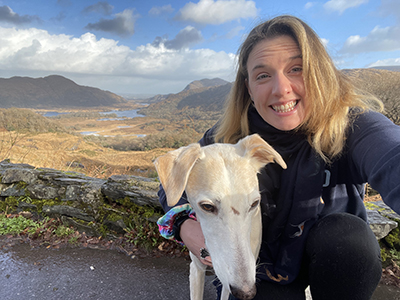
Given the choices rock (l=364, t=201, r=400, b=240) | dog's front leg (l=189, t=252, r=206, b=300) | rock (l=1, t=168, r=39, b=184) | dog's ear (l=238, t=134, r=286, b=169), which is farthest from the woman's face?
rock (l=1, t=168, r=39, b=184)

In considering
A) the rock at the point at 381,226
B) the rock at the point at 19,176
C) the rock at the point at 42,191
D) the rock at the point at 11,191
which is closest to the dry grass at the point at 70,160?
the rock at the point at 19,176

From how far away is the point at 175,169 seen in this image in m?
1.39

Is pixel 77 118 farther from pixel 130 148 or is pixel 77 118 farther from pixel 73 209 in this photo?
pixel 73 209

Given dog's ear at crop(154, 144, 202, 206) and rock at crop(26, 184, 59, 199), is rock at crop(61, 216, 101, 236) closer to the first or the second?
rock at crop(26, 184, 59, 199)

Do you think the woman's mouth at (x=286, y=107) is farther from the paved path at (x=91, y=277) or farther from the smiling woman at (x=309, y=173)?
the paved path at (x=91, y=277)

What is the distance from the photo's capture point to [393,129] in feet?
4.40

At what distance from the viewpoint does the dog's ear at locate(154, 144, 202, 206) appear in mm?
1337

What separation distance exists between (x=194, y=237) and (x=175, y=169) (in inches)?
26.9

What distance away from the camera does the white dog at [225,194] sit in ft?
3.86

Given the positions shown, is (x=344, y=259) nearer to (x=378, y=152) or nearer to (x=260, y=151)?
(x=378, y=152)

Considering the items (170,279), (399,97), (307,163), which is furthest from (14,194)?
(399,97)

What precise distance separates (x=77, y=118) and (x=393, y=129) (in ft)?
227

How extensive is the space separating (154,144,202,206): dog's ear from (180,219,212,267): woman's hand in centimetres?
57

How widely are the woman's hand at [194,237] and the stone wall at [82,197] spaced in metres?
1.73
